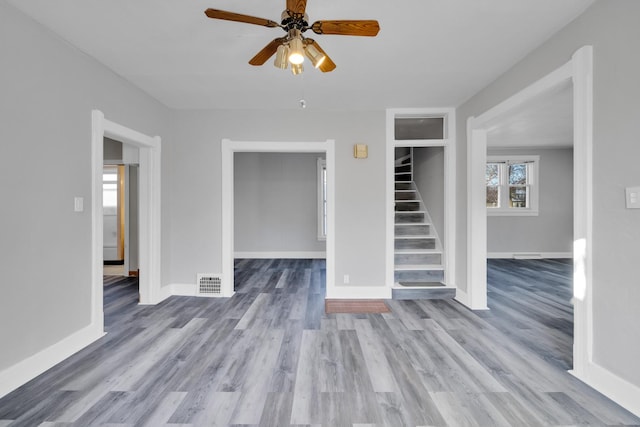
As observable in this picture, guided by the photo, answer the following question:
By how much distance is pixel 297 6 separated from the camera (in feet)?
5.51

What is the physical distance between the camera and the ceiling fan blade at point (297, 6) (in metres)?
1.65

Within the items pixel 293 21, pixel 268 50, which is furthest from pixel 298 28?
pixel 268 50

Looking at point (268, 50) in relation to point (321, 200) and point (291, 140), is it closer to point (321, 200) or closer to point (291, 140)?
point (291, 140)

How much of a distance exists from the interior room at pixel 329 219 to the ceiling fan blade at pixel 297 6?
17 millimetres

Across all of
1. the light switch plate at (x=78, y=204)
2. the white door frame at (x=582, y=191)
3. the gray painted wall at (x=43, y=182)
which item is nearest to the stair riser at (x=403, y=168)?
the white door frame at (x=582, y=191)

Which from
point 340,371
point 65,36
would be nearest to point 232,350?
Answer: point 340,371

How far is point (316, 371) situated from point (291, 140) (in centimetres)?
290

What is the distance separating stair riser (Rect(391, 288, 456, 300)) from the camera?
388 cm

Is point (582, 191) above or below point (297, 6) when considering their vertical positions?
below

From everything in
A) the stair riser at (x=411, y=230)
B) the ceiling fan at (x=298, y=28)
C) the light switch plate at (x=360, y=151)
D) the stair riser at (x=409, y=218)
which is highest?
the ceiling fan at (x=298, y=28)

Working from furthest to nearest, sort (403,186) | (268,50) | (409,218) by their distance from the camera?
(403,186), (409,218), (268,50)

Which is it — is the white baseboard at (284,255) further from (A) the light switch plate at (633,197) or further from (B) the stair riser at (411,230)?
(A) the light switch plate at (633,197)

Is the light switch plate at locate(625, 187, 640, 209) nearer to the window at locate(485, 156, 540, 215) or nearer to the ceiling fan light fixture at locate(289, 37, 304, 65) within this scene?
the ceiling fan light fixture at locate(289, 37, 304, 65)

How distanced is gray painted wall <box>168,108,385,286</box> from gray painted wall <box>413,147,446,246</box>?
1064mm
